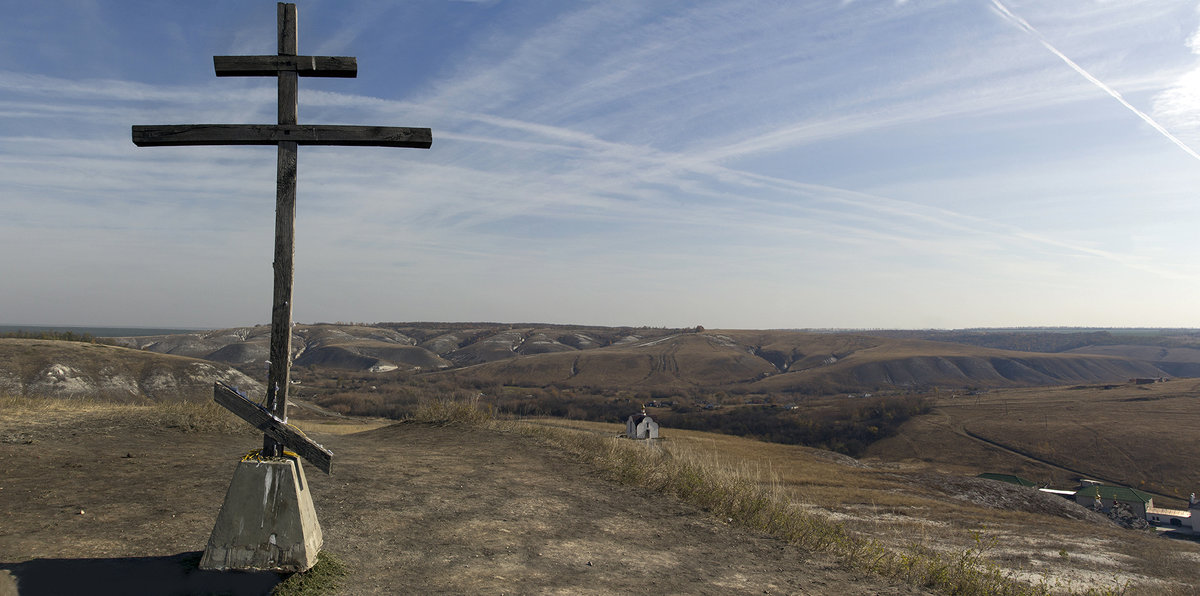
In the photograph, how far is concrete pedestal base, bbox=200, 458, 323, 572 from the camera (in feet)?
17.3

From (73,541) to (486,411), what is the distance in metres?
10.5

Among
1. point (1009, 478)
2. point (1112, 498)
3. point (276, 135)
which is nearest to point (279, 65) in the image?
point (276, 135)

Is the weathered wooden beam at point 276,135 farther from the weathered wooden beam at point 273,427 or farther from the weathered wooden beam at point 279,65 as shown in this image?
the weathered wooden beam at point 273,427

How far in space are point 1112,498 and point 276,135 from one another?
6194 cm

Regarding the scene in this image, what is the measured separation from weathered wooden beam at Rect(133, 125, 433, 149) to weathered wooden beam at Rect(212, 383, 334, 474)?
229cm

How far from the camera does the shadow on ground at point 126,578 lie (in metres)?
4.77

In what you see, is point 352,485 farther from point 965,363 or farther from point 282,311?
point 965,363

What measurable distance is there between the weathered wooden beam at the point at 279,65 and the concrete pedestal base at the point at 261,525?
355 centimetres

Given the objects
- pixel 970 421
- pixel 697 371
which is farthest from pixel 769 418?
pixel 697 371

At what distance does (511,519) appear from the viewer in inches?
305

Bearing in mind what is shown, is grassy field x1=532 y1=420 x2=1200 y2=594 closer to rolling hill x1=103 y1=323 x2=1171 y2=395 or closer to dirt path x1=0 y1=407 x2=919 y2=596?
dirt path x1=0 y1=407 x2=919 y2=596

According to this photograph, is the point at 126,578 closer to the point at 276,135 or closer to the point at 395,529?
the point at 395,529

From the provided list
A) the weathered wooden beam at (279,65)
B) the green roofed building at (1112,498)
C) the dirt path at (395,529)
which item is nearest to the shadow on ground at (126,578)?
the dirt path at (395,529)

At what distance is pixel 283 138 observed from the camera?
5785 millimetres
